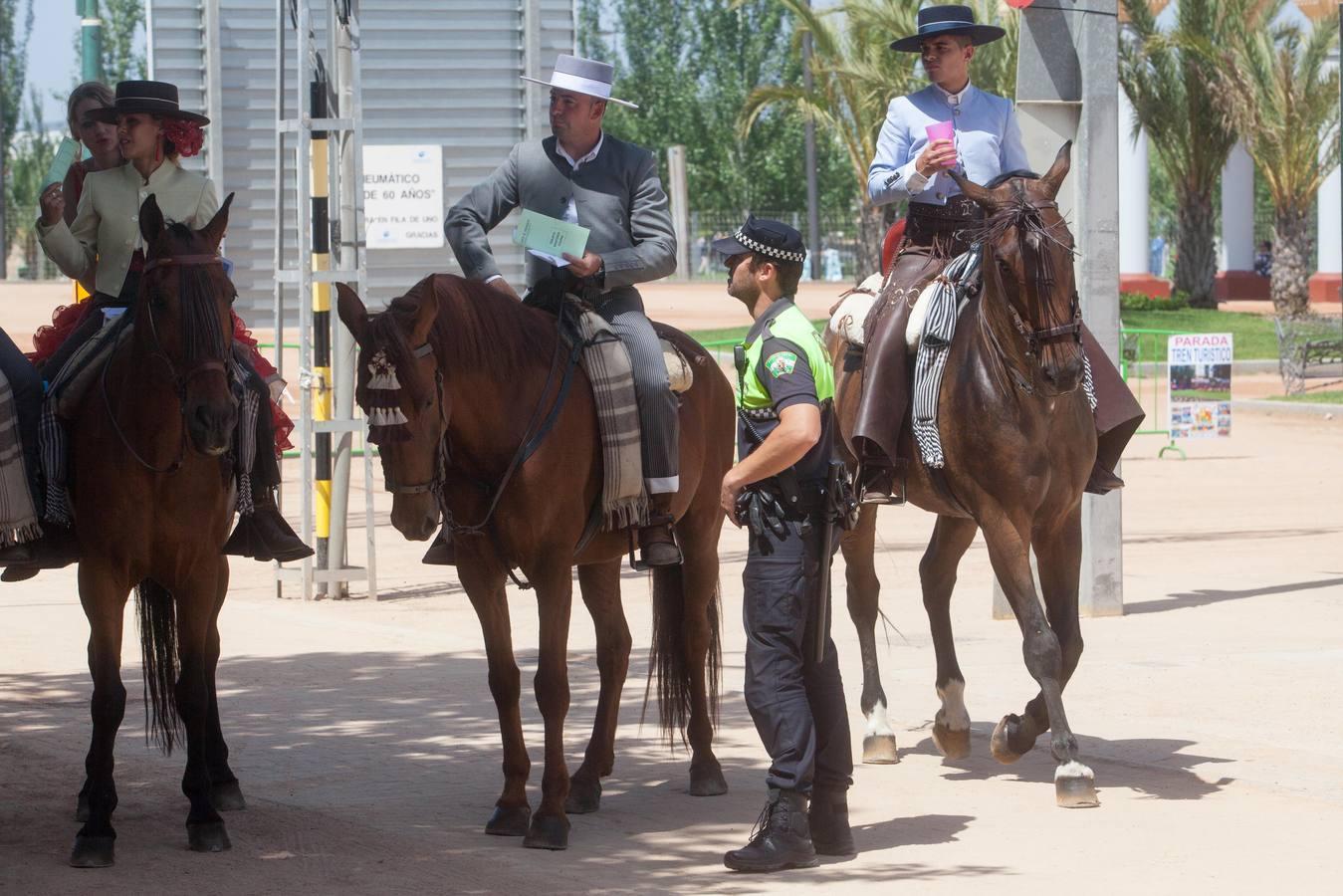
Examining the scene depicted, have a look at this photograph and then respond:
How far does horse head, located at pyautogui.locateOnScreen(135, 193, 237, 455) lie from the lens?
6.74m

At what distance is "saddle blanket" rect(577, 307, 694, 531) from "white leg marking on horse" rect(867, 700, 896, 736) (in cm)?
172

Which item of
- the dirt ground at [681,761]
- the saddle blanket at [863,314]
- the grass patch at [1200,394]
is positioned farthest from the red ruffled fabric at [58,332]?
the grass patch at [1200,394]

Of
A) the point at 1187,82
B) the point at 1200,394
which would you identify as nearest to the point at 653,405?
the point at 1200,394

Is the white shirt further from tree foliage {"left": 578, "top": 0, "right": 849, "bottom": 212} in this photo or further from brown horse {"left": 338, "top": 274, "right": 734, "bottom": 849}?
tree foliage {"left": 578, "top": 0, "right": 849, "bottom": 212}

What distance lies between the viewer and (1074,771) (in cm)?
752

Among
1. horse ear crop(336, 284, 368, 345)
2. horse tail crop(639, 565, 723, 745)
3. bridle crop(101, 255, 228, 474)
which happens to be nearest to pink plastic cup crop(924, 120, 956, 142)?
horse tail crop(639, 565, 723, 745)

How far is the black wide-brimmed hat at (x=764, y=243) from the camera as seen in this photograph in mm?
6711

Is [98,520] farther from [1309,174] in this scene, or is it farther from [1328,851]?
[1309,174]

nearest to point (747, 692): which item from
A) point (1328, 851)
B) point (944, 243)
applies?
point (1328, 851)

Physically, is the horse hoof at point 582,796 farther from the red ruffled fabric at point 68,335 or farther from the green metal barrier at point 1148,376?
the green metal barrier at point 1148,376

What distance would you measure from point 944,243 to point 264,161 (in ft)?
37.9

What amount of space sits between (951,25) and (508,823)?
4.24 m

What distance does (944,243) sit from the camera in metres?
9.00

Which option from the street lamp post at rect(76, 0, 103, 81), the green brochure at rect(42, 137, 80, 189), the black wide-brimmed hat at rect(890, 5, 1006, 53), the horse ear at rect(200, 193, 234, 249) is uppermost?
the street lamp post at rect(76, 0, 103, 81)
